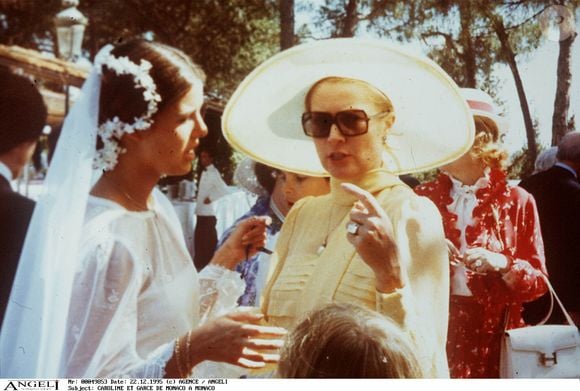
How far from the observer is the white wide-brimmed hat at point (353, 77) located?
8.22ft

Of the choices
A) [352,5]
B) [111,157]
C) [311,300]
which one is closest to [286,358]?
[311,300]

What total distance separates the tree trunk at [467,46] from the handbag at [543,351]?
776 mm

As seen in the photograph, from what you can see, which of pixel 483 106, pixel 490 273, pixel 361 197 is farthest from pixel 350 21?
pixel 490 273

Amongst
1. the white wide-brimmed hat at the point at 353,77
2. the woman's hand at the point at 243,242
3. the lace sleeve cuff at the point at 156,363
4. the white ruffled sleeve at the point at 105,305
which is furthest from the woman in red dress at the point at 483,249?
the white ruffled sleeve at the point at 105,305

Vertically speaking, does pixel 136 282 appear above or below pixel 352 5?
below

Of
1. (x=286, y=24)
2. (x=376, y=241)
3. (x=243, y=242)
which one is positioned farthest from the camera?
(x=286, y=24)

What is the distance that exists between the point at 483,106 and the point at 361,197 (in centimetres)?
62

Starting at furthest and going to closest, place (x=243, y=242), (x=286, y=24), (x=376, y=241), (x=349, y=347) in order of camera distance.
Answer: (x=286, y=24) → (x=243, y=242) → (x=376, y=241) → (x=349, y=347)

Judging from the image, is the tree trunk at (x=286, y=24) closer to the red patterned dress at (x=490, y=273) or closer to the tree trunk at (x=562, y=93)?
the red patterned dress at (x=490, y=273)

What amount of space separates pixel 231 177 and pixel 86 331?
0.71 meters

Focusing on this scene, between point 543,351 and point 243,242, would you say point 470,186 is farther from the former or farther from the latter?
point 243,242

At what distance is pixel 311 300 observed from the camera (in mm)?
2410

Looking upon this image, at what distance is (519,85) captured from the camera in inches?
107

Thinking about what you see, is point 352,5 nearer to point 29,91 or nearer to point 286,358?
point 29,91
